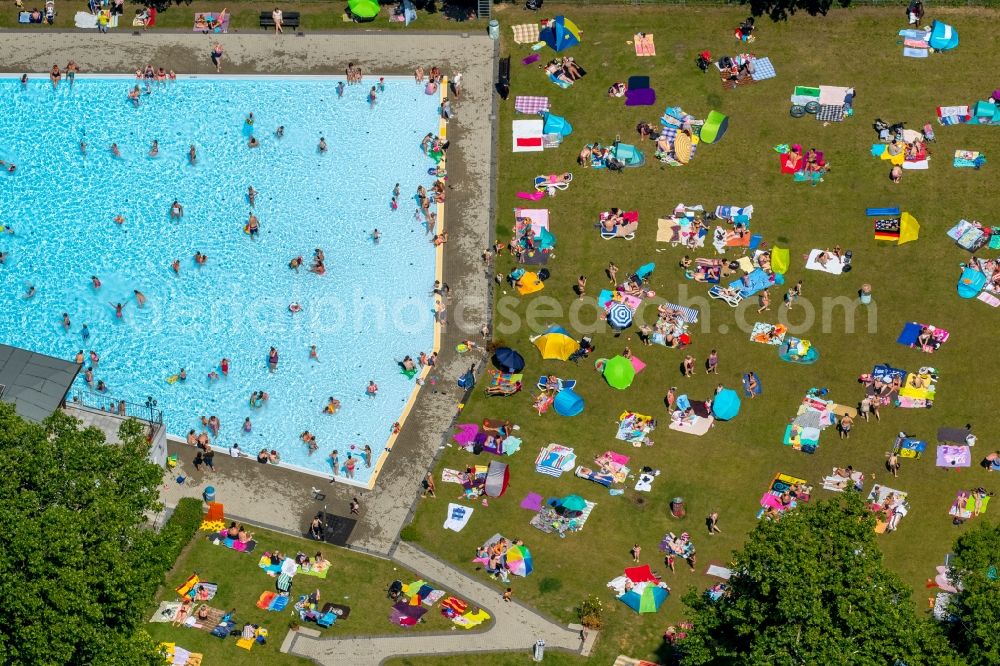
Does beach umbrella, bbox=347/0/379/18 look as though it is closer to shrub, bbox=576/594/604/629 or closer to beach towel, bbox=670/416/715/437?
beach towel, bbox=670/416/715/437

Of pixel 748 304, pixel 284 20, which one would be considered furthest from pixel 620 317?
pixel 284 20

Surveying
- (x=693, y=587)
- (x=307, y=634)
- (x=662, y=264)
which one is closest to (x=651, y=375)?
(x=662, y=264)

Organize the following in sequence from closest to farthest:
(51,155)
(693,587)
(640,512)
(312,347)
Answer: (693,587) → (640,512) → (312,347) → (51,155)

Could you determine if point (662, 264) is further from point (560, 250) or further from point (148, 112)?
point (148, 112)

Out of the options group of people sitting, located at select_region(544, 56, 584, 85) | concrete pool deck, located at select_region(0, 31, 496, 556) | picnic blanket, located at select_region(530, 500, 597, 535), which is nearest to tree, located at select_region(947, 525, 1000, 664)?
picnic blanket, located at select_region(530, 500, 597, 535)

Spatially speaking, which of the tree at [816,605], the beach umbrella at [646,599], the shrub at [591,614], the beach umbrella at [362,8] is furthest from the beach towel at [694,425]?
the beach umbrella at [362,8]

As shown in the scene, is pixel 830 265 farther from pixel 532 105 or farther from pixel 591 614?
pixel 591 614

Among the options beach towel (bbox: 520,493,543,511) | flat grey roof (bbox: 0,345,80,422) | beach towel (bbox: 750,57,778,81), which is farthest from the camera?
beach towel (bbox: 750,57,778,81)
